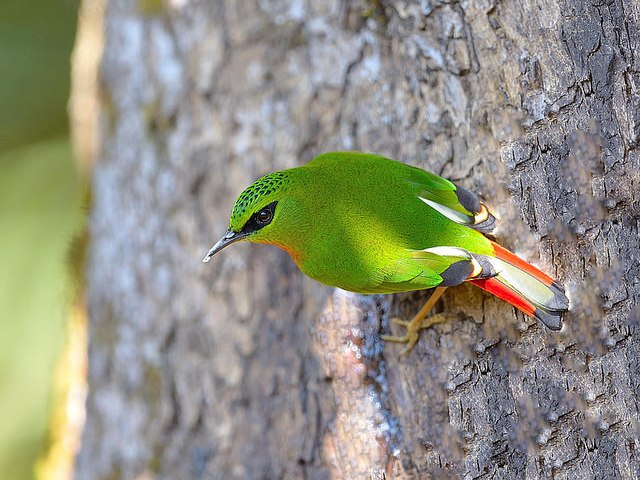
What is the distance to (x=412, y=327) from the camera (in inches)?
88.6

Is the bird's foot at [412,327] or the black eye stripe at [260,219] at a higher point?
the black eye stripe at [260,219]

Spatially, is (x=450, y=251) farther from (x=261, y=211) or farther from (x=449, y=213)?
(x=261, y=211)

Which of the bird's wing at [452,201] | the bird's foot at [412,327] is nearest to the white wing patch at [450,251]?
the bird's wing at [452,201]

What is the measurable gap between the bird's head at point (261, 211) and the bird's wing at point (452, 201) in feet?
1.33

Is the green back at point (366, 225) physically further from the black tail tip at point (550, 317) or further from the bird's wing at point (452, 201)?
the black tail tip at point (550, 317)

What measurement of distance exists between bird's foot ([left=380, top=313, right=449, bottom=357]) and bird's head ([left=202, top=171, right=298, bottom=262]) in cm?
56

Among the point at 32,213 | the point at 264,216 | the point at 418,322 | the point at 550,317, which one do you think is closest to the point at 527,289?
the point at 550,317

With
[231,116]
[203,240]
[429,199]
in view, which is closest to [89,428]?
[203,240]

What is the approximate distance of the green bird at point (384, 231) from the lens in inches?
74.0

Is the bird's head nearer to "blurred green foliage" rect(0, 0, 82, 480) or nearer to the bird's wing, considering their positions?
the bird's wing

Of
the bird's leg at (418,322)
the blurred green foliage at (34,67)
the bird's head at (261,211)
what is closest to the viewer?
the bird's head at (261,211)

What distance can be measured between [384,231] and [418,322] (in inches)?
17.1

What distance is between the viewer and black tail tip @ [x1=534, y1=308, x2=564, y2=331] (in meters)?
1.87

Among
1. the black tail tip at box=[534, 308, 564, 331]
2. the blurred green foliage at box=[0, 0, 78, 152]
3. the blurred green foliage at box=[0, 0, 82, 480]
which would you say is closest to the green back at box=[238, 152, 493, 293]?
the black tail tip at box=[534, 308, 564, 331]
